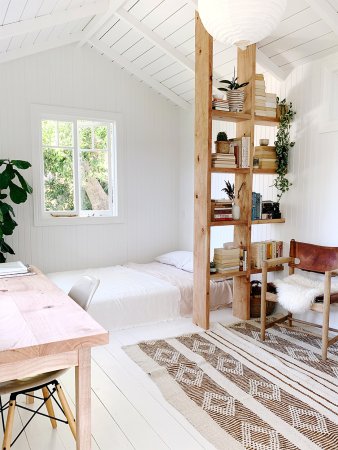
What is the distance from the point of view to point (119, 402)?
7.19 feet

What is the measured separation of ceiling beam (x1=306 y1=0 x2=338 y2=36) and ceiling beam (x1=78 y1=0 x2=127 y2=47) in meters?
1.68

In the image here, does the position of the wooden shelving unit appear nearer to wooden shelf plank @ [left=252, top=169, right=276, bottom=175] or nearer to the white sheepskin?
wooden shelf plank @ [left=252, top=169, right=276, bottom=175]

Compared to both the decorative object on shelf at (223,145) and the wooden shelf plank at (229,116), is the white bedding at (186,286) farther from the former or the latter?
the wooden shelf plank at (229,116)

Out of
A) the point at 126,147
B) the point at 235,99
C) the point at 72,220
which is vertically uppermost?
the point at 235,99

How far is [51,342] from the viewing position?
125 centimetres

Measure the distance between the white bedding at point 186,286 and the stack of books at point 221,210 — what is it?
32.8 inches

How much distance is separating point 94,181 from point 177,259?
1.47 metres

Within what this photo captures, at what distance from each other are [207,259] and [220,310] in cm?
91

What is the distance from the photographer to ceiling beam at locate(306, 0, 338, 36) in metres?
2.67

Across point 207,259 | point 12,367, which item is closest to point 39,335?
point 12,367

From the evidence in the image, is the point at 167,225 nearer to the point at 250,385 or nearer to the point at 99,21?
the point at 99,21

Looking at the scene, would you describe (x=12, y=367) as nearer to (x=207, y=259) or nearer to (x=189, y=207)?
(x=207, y=259)

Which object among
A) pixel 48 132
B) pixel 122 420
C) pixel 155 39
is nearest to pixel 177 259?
pixel 48 132

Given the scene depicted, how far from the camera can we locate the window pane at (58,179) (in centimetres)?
449
